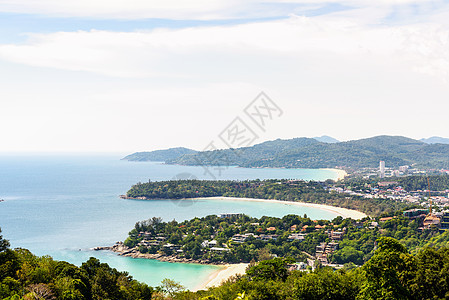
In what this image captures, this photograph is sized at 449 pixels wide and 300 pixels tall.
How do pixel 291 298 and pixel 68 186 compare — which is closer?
pixel 291 298

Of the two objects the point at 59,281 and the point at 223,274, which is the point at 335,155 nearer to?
the point at 223,274

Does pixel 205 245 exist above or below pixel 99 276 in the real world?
below

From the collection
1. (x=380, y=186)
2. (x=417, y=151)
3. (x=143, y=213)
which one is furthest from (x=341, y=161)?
(x=143, y=213)

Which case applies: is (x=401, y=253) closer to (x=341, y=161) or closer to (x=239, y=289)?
(x=239, y=289)

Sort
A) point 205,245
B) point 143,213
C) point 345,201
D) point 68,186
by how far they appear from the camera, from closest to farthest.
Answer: point 205,245, point 143,213, point 345,201, point 68,186

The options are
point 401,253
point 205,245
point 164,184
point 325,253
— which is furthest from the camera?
point 164,184

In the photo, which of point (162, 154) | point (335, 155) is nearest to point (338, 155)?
point (335, 155)
